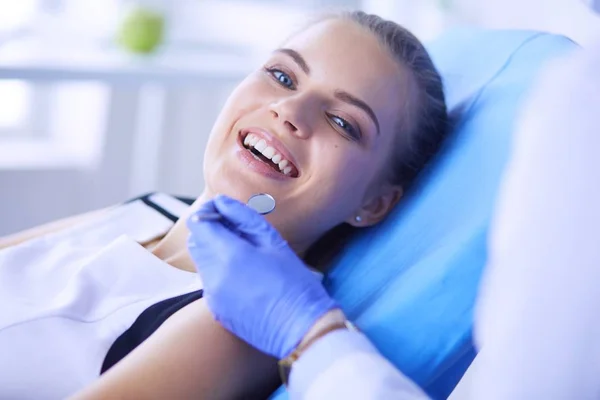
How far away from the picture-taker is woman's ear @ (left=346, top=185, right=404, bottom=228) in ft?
4.50

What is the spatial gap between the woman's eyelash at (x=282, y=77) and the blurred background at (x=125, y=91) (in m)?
0.79

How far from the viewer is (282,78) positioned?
1.33 m

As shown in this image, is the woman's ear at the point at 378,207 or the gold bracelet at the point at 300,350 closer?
the gold bracelet at the point at 300,350

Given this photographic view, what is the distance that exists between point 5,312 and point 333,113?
0.58m

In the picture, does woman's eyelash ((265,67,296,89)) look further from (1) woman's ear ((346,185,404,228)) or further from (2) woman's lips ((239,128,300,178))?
(1) woman's ear ((346,185,404,228))

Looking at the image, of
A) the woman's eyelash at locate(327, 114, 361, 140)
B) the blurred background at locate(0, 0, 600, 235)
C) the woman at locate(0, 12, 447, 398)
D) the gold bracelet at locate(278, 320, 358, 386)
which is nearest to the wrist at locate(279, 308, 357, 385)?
the gold bracelet at locate(278, 320, 358, 386)

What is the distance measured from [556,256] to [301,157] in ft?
1.86

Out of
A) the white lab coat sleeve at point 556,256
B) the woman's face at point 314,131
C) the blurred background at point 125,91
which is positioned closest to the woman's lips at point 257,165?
the woman's face at point 314,131

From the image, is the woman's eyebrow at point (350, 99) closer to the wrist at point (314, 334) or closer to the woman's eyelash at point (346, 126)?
the woman's eyelash at point (346, 126)

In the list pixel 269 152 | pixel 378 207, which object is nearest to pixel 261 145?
pixel 269 152

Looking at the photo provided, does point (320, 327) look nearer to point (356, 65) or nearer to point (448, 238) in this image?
point (448, 238)

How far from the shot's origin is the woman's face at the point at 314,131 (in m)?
1.24

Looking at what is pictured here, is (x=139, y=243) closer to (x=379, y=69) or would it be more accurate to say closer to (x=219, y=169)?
(x=219, y=169)

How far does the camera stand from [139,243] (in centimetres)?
141
